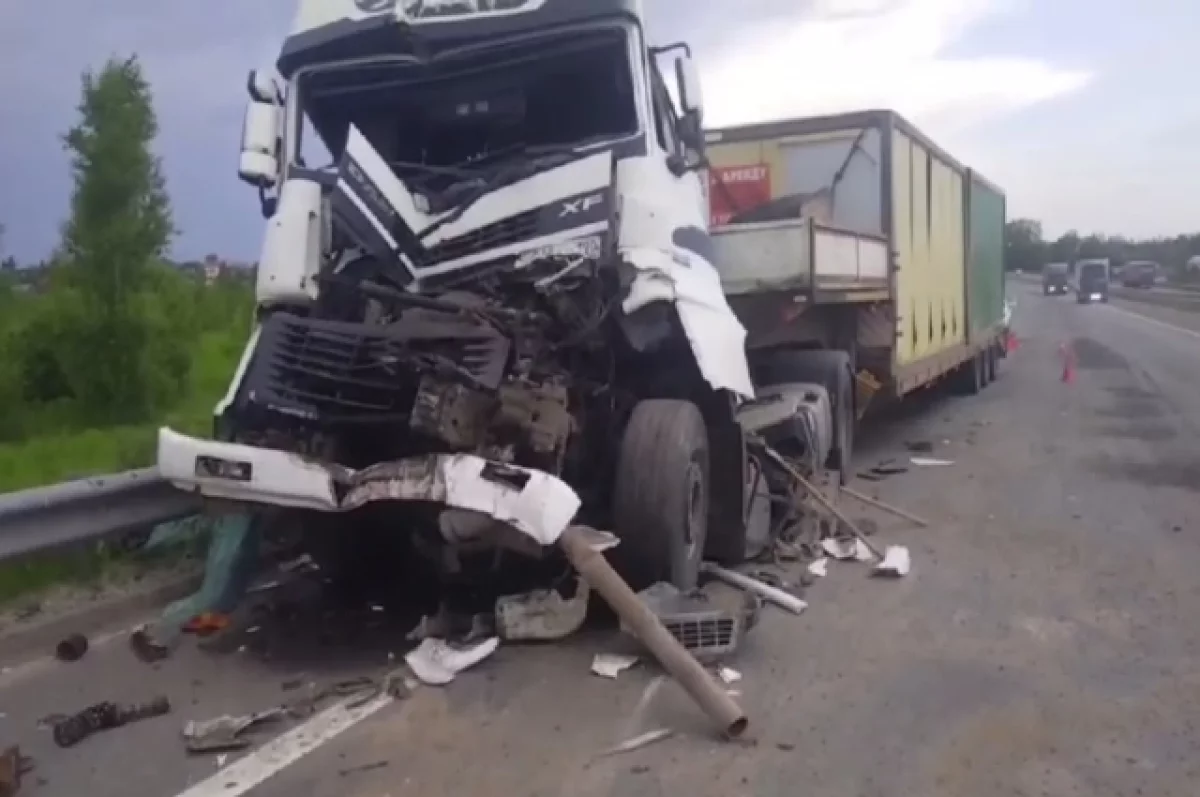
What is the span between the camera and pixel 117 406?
12.5m

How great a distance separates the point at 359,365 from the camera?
5824mm

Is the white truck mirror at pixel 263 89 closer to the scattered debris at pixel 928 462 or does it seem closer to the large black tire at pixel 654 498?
the large black tire at pixel 654 498

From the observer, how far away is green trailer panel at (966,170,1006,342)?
1842cm

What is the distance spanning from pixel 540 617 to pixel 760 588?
1469 millimetres

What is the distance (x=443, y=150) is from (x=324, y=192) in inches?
28.5

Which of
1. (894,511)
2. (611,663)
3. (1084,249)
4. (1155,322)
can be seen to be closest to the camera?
(611,663)

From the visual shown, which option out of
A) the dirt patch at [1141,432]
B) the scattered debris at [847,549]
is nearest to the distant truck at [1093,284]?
the dirt patch at [1141,432]

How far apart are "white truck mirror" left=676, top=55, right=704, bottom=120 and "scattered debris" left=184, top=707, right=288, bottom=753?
3.85m

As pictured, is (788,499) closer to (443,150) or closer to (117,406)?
(443,150)

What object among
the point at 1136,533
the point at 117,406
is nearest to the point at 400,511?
the point at 1136,533

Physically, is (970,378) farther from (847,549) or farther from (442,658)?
(442,658)

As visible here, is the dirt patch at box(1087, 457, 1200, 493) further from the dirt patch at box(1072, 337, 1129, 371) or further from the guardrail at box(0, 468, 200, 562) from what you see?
the dirt patch at box(1072, 337, 1129, 371)

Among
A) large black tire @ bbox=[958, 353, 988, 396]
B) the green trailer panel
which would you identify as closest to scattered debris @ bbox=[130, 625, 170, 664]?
the green trailer panel

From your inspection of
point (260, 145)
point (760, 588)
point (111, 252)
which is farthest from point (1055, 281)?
point (260, 145)
